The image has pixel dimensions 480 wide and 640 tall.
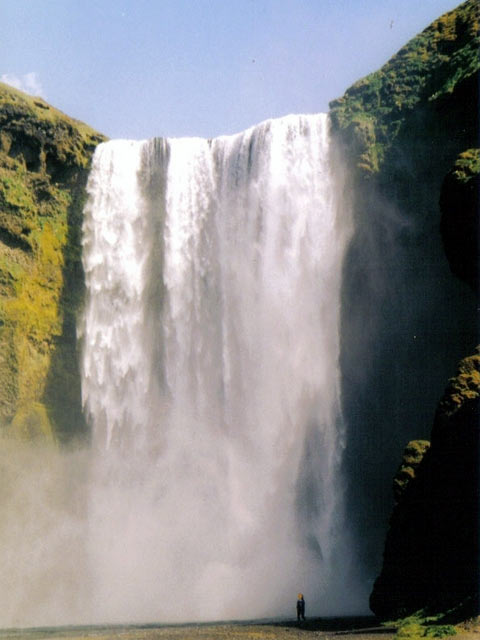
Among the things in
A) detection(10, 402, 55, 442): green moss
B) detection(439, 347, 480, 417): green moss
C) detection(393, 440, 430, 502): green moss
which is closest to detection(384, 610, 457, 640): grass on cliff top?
detection(393, 440, 430, 502): green moss

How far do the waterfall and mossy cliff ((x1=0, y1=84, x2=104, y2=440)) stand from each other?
825mm

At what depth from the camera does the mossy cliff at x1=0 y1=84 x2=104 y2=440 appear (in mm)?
30994

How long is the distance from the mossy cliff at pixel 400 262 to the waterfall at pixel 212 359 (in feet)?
3.05

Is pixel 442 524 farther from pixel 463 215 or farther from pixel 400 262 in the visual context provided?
pixel 400 262

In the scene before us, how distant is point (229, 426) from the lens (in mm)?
31000

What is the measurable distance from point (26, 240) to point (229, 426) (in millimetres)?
11890

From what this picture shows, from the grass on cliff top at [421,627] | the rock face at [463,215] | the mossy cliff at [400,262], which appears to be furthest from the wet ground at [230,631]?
the rock face at [463,215]

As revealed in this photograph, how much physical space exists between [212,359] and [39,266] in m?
8.61

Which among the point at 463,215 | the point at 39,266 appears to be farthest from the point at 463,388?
the point at 39,266

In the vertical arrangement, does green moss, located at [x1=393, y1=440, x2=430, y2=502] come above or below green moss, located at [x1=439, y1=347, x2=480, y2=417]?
below

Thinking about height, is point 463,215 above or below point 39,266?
below

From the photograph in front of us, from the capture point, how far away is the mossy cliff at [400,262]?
27.8 metres

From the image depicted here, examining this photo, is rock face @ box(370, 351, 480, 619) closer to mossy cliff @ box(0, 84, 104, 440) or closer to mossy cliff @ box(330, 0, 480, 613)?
mossy cliff @ box(330, 0, 480, 613)

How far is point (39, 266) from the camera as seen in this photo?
32.2 metres
